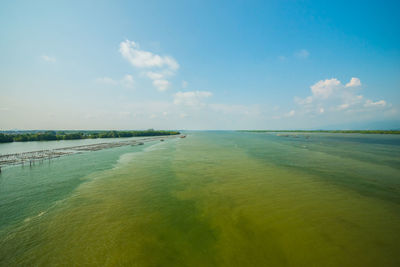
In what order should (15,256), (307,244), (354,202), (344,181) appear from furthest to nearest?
(344,181) < (354,202) < (307,244) < (15,256)

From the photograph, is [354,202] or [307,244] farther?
[354,202]

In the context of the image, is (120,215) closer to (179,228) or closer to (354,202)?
(179,228)

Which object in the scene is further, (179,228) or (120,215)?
(120,215)

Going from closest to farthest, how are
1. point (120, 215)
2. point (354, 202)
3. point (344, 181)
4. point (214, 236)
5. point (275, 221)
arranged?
1. point (214, 236)
2. point (275, 221)
3. point (120, 215)
4. point (354, 202)
5. point (344, 181)

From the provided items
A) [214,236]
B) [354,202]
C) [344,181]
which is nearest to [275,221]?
[214,236]

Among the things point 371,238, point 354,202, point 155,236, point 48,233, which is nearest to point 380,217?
point 354,202

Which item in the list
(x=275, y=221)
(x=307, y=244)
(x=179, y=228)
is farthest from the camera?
(x=275, y=221)

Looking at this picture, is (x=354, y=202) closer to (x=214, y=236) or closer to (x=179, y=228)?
(x=214, y=236)

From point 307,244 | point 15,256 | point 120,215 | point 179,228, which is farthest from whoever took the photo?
point 120,215
